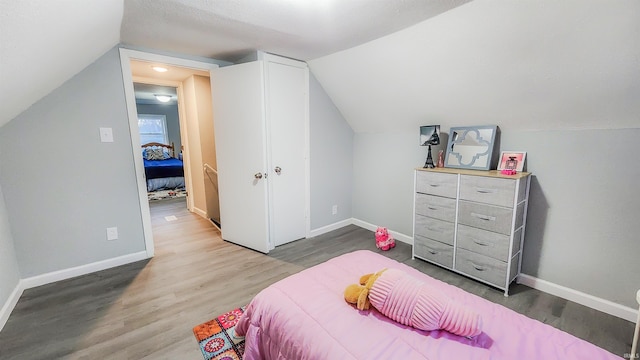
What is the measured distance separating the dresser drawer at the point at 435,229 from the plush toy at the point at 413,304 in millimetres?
1436

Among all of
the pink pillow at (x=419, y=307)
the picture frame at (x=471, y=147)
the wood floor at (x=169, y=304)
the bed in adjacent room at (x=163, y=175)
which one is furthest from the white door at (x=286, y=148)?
the bed in adjacent room at (x=163, y=175)

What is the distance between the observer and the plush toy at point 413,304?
106cm

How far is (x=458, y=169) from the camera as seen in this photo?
2525 mm

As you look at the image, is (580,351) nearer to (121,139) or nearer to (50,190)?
(121,139)

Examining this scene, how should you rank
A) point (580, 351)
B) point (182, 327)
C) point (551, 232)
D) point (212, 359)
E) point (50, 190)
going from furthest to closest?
1. point (50, 190)
2. point (551, 232)
3. point (182, 327)
4. point (212, 359)
5. point (580, 351)

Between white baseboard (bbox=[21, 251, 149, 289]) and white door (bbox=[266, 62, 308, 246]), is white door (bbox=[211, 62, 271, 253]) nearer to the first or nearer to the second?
white door (bbox=[266, 62, 308, 246])

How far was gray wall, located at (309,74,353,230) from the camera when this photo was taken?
3.28m

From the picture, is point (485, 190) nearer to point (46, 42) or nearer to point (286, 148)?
point (286, 148)

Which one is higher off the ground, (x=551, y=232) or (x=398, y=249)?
(x=551, y=232)

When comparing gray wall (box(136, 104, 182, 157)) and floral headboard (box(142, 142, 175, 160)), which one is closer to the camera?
floral headboard (box(142, 142, 175, 160))

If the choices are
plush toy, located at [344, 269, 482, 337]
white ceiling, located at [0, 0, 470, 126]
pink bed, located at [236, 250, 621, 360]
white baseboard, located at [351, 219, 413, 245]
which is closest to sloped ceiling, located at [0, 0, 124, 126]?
white ceiling, located at [0, 0, 470, 126]

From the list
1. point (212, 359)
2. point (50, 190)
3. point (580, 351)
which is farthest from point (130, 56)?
point (580, 351)

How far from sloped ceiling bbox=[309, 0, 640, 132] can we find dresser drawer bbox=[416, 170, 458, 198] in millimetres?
580

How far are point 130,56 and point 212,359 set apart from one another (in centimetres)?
264
